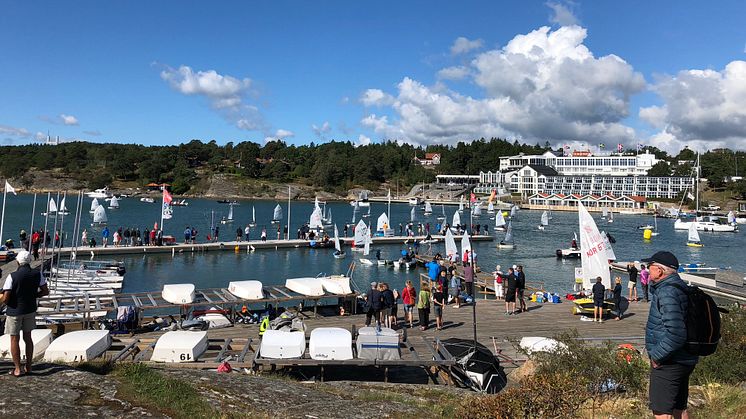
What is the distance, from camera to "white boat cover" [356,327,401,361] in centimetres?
1165

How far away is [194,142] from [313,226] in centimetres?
13771

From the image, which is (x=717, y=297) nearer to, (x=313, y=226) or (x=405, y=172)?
(x=313, y=226)

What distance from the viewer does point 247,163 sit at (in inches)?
6590

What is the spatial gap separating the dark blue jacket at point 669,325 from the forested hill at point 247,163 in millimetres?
158872

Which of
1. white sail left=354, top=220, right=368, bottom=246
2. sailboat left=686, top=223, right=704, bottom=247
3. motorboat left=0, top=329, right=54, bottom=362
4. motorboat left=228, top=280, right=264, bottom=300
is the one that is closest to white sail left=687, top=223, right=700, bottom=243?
sailboat left=686, top=223, right=704, bottom=247

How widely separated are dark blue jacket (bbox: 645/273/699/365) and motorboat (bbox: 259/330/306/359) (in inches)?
318

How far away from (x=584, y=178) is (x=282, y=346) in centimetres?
14931

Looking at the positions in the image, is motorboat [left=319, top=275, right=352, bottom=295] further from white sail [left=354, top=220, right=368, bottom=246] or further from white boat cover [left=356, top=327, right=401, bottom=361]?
white sail [left=354, top=220, right=368, bottom=246]

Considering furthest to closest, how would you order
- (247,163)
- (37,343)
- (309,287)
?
(247,163), (309,287), (37,343)

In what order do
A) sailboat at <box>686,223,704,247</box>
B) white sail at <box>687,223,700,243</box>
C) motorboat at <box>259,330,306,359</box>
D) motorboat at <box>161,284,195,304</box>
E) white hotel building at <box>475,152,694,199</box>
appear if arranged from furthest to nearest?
white hotel building at <box>475,152,694,199</box>, white sail at <box>687,223,700,243</box>, sailboat at <box>686,223,704,247</box>, motorboat at <box>161,284,195,304</box>, motorboat at <box>259,330,306,359</box>

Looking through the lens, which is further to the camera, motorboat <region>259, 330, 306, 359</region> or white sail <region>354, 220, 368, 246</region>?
white sail <region>354, 220, 368, 246</region>

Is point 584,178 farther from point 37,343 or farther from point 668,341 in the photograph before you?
point 668,341

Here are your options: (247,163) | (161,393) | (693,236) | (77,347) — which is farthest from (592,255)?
(247,163)

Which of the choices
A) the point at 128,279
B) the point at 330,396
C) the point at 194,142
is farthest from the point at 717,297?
the point at 194,142
